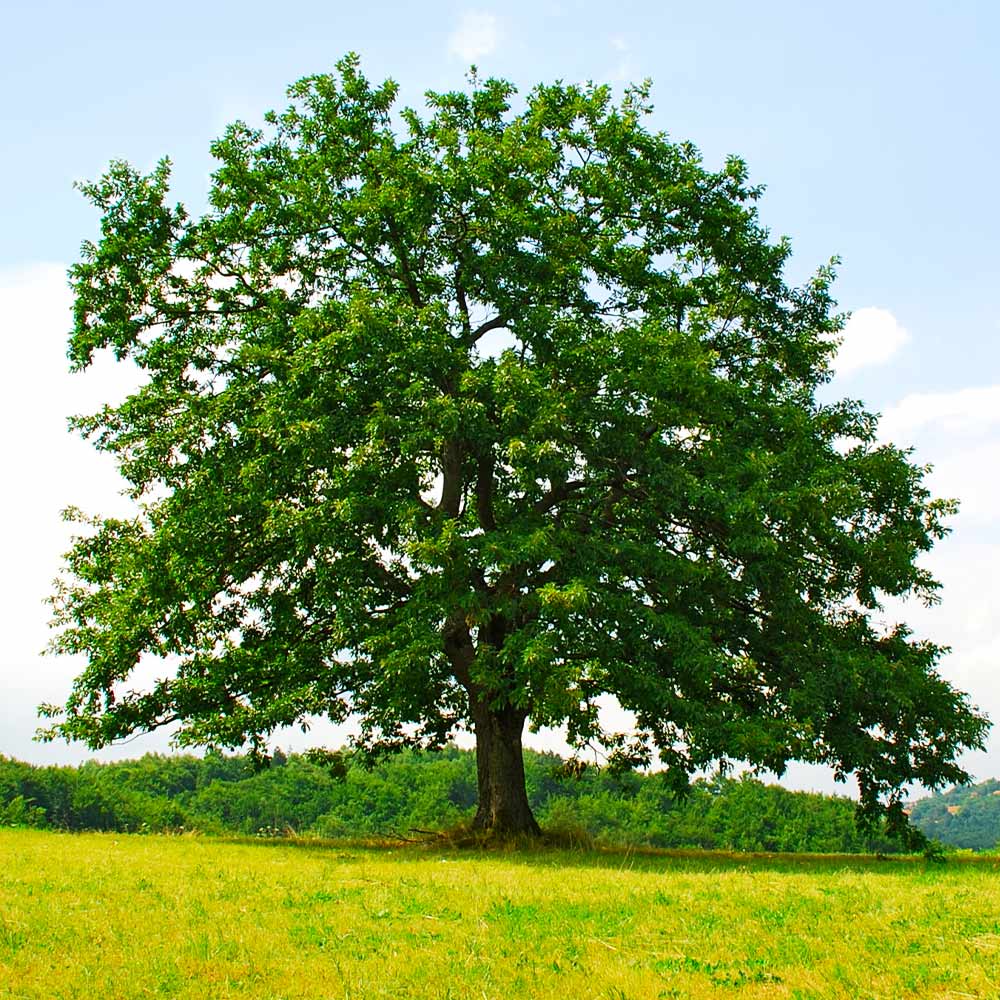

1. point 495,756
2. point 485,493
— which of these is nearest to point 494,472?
point 485,493

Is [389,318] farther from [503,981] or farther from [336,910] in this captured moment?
[503,981]

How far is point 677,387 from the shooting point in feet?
63.5

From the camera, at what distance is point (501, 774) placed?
858 inches

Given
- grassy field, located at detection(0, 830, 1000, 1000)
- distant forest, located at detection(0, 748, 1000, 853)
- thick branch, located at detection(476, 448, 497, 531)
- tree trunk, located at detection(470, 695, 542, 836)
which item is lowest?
distant forest, located at detection(0, 748, 1000, 853)

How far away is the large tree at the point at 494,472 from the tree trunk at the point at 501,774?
7 cm

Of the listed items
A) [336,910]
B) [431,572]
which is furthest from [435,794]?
[336,910]

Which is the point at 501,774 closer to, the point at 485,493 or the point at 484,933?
the point at 485,493

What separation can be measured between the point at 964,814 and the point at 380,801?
122m

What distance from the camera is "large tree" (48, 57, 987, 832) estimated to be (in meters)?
18.8

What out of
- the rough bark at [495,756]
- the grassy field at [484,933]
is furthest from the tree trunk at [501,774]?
the grassy field at [484,933]

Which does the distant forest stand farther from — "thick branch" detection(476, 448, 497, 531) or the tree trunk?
"thick branch" detection(476, 448, 497, 531)

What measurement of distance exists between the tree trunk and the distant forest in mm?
15967

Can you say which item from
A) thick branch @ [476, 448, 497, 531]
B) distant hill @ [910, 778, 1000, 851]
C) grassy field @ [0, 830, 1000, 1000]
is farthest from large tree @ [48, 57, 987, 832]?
distant hill @ [910, 778, 1000, 851]

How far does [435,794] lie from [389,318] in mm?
33986
